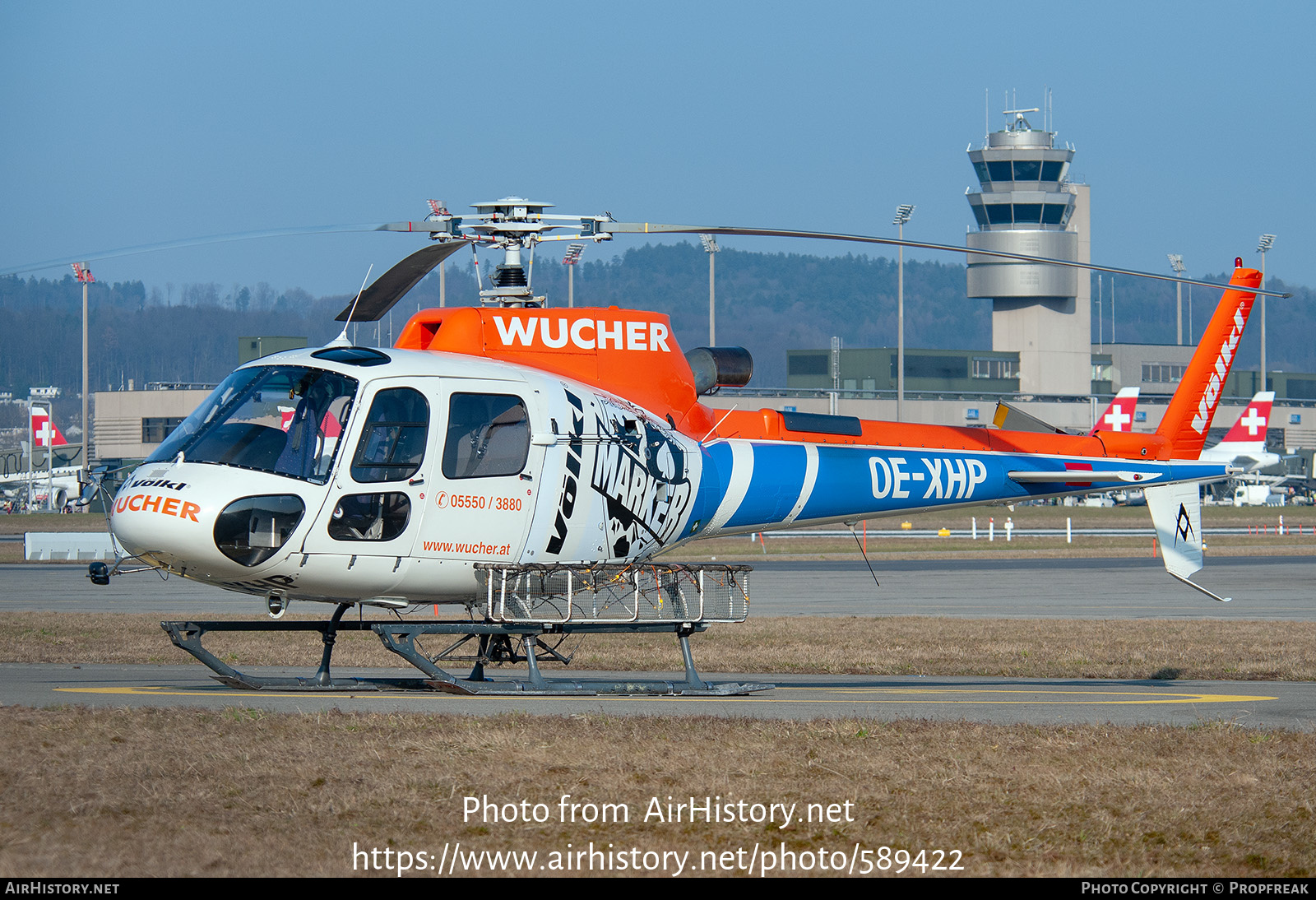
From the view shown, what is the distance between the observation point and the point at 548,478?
12828mm

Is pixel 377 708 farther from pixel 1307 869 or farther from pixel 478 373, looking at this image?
pixel 1307 869

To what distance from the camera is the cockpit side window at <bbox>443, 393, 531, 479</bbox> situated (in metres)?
12.4

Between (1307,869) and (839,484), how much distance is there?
8930 millimetres

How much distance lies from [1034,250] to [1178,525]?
97.8 m

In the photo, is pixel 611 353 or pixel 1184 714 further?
pixel 611 353

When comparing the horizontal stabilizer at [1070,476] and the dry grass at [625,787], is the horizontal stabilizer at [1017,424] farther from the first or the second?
the dry grass at [625,787]

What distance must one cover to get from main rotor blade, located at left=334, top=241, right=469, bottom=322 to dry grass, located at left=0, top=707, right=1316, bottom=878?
4.47 metres

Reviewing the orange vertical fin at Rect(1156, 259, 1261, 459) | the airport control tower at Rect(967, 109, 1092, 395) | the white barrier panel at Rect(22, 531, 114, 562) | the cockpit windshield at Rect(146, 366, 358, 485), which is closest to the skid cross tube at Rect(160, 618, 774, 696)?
the cockpit windshield at Rect(146, 366, 358, 485)

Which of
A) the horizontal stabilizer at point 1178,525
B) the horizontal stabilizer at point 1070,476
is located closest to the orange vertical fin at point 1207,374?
the horizontal stabilizer at point 1178,525

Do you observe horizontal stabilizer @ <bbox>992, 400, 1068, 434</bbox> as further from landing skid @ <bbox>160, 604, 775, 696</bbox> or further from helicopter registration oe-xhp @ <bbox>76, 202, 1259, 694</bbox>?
landing skid @ <bbox>160, 604, 775, 696</bbox>

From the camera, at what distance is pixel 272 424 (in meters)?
11.9

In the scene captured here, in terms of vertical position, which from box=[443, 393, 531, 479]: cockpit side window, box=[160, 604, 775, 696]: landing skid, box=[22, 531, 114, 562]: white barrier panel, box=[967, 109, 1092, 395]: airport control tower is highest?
box=[967, 109, 1092, 395]: airport control tower

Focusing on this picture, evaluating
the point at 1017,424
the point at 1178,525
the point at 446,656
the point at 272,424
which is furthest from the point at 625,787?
the point at 1178,525
